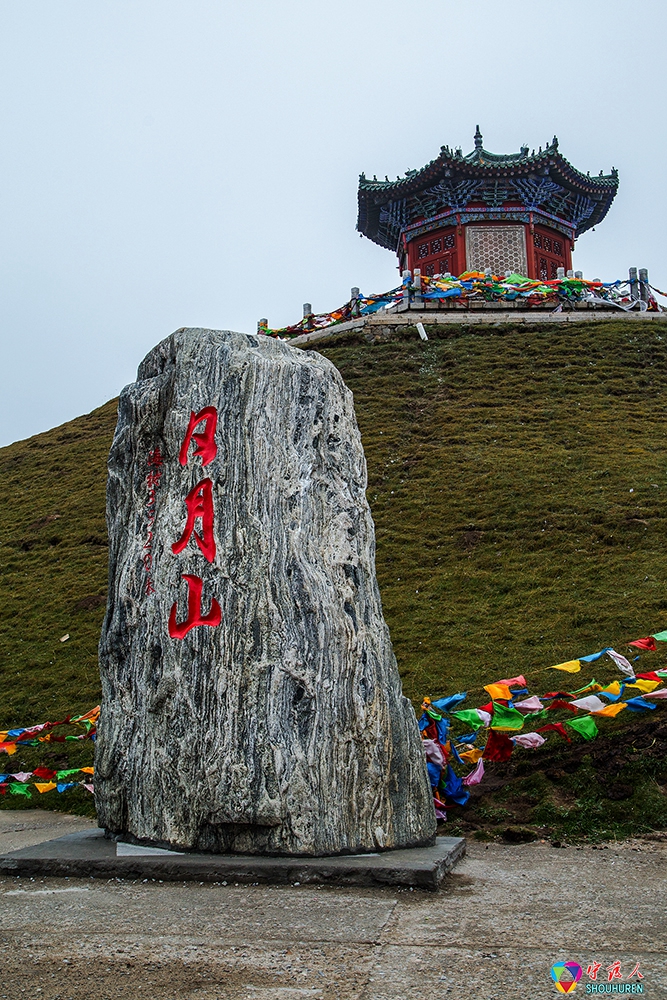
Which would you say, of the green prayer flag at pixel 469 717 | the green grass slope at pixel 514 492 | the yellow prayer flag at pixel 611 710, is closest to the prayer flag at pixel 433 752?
the green prayer flag at pixel 469 717

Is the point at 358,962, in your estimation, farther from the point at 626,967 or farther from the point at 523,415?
the point at 523,415

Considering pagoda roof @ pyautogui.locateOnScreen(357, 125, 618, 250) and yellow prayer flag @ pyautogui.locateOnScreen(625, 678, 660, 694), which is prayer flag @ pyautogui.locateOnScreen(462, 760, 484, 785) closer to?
yellow prayer flag @ pyautogui.locateOnScreen(625, 678, 660, 694)

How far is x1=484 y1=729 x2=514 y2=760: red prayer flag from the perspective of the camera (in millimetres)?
7750

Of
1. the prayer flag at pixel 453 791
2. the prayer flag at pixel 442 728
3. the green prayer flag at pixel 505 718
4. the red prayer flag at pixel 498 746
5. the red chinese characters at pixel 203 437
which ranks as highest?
the red chinese characters at pixel 203 437

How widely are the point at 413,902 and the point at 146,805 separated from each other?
2126mm

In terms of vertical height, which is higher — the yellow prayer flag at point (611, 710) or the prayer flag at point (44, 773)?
the yellow prayer flag at point (611, 710)

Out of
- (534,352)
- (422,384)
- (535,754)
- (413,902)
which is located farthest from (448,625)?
(534,352)

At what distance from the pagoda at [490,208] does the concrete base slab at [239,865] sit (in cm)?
3063

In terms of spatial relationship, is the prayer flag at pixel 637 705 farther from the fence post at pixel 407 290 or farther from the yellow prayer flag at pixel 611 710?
the fence post at pixel 407 290

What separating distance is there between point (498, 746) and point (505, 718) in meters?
0.25

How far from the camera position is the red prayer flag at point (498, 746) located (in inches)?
305

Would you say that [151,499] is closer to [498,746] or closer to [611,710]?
[498,746]

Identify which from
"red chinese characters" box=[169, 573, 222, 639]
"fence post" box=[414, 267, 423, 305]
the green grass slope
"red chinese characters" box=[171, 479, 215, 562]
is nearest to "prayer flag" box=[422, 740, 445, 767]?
"red chinese characters" box=[169, 573, 222, 639]

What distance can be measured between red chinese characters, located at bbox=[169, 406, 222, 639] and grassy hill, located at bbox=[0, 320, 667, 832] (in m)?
3.03
